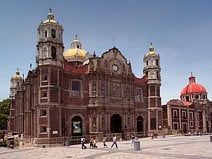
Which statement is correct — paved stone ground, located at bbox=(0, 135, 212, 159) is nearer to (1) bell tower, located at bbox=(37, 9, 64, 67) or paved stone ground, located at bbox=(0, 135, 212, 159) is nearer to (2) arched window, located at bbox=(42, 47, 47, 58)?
(1) bell tower, located at bbox=(37, 9, 64, 67)

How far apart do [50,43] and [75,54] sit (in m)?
17.3

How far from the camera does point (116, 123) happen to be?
58844 mm

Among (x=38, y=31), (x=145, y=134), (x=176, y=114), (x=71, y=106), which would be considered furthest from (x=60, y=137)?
(x=176, y=114)

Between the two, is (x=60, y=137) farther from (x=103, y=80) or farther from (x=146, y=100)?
(x=146, y=100)

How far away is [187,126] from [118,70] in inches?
1182

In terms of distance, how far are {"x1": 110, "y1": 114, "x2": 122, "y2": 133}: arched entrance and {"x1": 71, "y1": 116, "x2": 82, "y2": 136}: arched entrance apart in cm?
725

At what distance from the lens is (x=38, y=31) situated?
5034 cm

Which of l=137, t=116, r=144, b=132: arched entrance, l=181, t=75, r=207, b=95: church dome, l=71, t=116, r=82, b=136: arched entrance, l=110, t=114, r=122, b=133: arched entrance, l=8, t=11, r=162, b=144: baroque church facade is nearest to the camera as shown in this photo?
l=8, t=11, r=162, b=144: baroque church facade

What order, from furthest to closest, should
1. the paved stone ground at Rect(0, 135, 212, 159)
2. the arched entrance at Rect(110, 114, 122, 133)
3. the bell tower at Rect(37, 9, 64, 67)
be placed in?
the arched entrance at Rect(110, 114, 122, 133) < the bell tower at Rect(37, 9, 64, 67) < the paved stone ground at Rect(0, 135, 212, 159)

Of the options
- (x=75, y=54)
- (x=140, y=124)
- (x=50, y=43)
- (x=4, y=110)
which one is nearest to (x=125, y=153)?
(x=50, y=43)

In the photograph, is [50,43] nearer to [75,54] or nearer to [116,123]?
[75,54]

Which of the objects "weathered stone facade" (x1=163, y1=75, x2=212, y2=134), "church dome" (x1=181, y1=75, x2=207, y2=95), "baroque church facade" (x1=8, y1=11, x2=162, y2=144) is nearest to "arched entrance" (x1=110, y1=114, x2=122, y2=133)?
"baroque church facade" (x1=8, y1=11, x2=162, y2=144)

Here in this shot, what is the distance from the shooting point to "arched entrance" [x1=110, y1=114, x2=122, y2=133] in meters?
57.9

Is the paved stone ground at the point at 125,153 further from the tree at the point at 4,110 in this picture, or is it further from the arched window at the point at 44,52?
the tree at the point at 4,110
